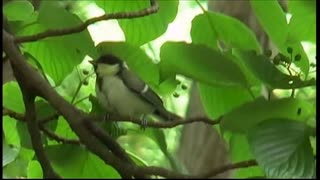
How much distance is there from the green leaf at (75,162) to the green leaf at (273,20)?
0.64 ft

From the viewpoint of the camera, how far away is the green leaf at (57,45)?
74cm

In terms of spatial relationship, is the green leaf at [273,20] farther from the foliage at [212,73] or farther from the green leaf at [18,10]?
the green leaf at [18,10]

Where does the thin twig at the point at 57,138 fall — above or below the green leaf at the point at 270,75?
below

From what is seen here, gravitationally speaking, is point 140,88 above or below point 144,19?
below

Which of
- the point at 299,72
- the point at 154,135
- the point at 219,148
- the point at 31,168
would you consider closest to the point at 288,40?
the point at 299,72

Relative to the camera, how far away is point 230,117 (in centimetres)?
69

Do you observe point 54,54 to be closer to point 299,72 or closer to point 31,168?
point 31,168

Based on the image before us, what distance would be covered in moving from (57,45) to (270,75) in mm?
204

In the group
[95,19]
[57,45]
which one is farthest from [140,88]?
[95,19]

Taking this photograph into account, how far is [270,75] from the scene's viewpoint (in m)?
0.68

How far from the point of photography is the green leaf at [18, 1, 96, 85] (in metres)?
0.74

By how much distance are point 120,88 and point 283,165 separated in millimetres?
296

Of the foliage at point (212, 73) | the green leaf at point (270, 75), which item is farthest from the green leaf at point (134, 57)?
the green leaf at point (270, 75)

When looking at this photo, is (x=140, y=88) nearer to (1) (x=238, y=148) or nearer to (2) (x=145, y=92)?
(2) (x=145, y=92)
